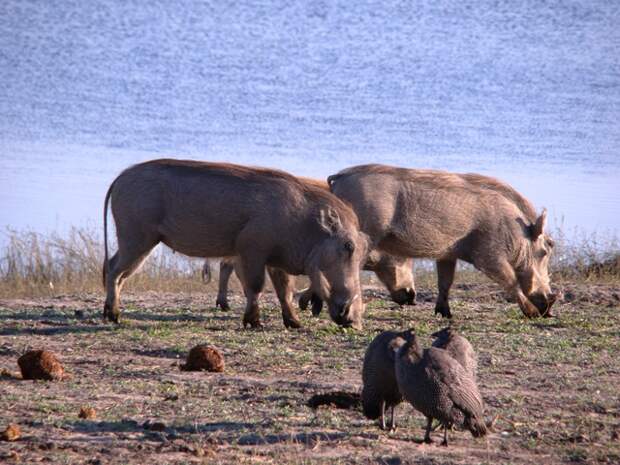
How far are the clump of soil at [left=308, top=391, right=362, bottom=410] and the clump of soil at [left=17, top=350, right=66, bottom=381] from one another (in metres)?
1.36

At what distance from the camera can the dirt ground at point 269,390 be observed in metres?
5.33

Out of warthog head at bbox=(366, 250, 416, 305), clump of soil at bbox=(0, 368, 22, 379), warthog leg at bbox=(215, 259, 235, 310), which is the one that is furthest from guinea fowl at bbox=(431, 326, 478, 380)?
warthog leg at bbox=(215, 259, 235, 310)

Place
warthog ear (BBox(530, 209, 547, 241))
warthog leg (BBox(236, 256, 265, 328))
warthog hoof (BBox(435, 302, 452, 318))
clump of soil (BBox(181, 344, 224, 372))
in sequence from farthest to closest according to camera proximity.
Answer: warthog ear (BBox(530, 209, 547, 241)) < warthog hoof (BBox(435, 302, 452, 318)) < warthog leg (BBox(236, 256, 265, 328)) < clump of soil (BBox(181, 344, 224, 372))

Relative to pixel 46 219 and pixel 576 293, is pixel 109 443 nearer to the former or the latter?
pixel 576 293

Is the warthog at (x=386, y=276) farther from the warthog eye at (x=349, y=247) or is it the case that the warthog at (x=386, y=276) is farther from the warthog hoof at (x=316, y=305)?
the warthog eye at (x=349, y=247)

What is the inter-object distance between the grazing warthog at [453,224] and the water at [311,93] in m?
4.77

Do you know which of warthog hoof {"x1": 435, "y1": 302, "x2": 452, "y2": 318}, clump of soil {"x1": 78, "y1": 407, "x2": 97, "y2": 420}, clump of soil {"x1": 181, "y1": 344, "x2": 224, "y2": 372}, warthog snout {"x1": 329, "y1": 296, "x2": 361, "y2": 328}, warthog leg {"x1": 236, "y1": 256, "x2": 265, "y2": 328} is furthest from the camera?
warthog hoof {"x1": 435, "y1": 302, "x2": 452, "y2": 318}

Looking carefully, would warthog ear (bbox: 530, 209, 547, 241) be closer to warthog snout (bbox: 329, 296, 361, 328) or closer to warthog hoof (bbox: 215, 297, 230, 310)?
warthog snout (bbox: 329, 296, 361, 328)

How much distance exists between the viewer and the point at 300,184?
9.04m

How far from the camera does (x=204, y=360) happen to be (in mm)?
6965

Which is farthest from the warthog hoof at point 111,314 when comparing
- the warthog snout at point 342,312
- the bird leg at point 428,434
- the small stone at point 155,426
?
the bird leg at point 428,434

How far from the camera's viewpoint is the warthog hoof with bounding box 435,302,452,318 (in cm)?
982

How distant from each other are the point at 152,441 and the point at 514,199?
219 inches

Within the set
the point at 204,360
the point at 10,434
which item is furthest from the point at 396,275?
the point at 10,434
